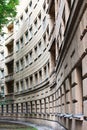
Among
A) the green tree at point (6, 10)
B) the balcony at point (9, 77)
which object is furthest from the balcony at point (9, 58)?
the green tree at point (6, 10)

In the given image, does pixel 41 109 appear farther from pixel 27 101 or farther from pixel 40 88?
pixel 27 101

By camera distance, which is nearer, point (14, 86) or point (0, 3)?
point (0, 3)

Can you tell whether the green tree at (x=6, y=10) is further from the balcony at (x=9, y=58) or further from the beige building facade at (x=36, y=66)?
the balcony at (x=9, y=58)

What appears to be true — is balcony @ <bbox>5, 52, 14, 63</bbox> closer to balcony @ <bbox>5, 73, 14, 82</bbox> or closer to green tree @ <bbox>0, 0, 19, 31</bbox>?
balcony @ <bbox>5, 73, 14, 82</bbox>

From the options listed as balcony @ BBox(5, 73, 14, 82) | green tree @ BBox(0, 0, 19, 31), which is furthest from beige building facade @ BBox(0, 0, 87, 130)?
green tree @ BBox(0, 0, 19, 31)

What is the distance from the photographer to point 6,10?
93.0ft

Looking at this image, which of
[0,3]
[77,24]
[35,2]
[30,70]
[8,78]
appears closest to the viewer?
[77,24]

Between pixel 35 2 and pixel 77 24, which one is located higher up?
pixel 35 2

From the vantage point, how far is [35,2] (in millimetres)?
41125

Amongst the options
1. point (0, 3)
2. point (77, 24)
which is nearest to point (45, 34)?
point (0, 3)

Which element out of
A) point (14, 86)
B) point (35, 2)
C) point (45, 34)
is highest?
point (35, 2)

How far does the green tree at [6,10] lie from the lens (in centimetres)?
2770

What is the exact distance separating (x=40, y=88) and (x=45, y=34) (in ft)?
18.4

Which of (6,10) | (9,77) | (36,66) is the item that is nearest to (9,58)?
(9,77)
